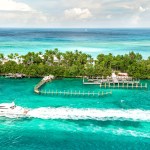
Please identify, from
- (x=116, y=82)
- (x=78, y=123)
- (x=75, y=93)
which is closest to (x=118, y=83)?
(x=116, y=82)

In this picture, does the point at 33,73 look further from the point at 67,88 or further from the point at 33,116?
the point at 33,116

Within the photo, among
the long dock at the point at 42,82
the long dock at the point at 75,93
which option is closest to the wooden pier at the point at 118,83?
the long dock at the point at 75,93

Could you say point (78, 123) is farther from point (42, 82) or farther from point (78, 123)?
point (42, 82)

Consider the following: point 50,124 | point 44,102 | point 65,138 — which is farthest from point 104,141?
point 44,102

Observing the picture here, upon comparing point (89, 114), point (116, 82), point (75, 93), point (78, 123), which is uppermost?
point (116, 82)

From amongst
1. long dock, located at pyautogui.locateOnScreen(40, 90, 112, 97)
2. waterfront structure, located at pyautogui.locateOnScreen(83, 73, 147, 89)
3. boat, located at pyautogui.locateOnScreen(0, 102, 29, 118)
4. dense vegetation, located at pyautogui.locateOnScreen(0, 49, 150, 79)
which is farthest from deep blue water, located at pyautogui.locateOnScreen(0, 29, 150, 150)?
dense vegetation, located at pyautogui.locateOnScreen(0, 49, 150, 79)

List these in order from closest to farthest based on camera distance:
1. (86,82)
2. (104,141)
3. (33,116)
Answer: (104,141) → (33,116) → (86,82)

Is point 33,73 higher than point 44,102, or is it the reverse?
point 33,73

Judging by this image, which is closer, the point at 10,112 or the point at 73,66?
the point at 10,112
